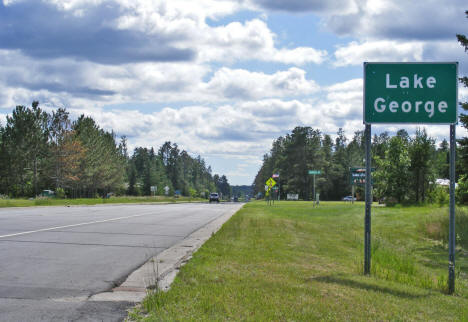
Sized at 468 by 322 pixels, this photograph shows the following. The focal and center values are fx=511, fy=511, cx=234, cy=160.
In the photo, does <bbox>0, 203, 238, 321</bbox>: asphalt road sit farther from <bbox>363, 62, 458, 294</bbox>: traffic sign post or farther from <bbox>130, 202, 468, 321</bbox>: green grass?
<bbox>363, 62, 458, 294</bbox>: traffic sign post

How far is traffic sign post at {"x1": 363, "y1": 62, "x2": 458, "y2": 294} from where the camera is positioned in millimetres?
9422

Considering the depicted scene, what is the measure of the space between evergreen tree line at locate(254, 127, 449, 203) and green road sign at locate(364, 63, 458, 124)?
94 cm

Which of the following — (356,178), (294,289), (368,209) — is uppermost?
(356,178)

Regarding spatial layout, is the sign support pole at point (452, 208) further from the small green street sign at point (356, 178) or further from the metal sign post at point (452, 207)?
the small green street sign at point (356, 178)

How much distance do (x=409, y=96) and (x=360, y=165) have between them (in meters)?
136

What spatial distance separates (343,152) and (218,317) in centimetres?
14594

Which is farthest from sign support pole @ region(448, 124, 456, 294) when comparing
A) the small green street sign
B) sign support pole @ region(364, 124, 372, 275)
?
the small green street sign

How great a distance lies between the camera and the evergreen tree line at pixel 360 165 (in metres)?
47.1

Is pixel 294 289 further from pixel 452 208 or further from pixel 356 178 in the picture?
pixel 356 178

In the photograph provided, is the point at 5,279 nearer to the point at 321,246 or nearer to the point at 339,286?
the point at 339,286

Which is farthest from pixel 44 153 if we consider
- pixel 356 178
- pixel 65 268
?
pixel 65 268

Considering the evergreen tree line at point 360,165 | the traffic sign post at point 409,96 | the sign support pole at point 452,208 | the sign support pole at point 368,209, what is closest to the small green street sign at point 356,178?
the evergreen tree line at point 360,165

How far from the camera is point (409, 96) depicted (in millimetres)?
9594

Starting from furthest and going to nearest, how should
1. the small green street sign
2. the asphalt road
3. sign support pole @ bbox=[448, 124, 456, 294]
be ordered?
the small green street sign → sign support pole @ bbox=[448, 124, 456, 294] → the asphalt road
